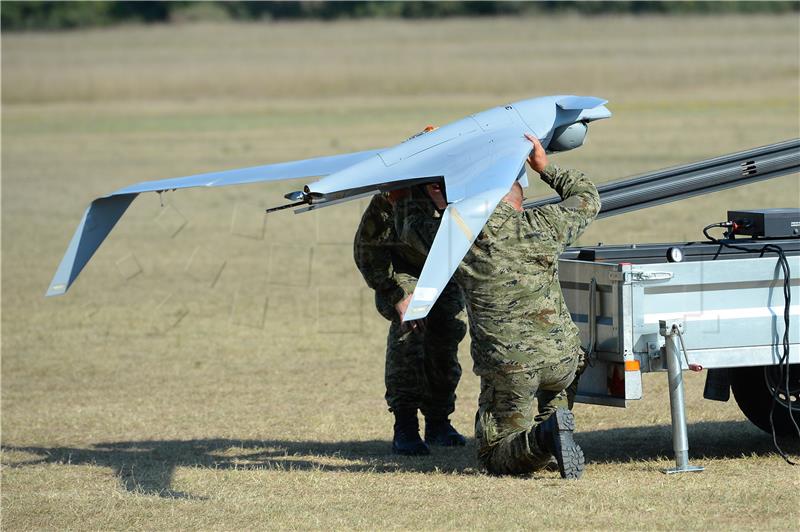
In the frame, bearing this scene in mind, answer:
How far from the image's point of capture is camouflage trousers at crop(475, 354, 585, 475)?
23.3ft

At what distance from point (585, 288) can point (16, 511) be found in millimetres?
3580

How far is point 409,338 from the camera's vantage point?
27.5ft

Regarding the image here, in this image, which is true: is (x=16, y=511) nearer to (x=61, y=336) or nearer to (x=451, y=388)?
(x=451, y=388)

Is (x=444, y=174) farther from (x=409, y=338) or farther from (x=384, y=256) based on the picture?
(x=409, y=338)

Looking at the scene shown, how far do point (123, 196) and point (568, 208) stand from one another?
307 cm

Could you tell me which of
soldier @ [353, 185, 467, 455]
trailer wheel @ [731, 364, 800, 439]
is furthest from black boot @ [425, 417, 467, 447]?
trailer wheel @ [731, 364, 800, 439]

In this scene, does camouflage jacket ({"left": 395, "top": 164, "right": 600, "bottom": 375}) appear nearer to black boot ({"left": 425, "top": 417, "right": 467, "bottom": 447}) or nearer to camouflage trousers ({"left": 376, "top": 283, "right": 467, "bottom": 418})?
camouflage trousers ({"left": 376, "top": 283, "right": 467, "bottom": 418})

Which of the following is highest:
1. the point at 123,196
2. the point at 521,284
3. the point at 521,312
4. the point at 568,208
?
the point at 123,196

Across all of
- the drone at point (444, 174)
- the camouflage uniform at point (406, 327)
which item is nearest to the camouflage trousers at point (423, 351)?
the camouflage uniform at point (406, 327)

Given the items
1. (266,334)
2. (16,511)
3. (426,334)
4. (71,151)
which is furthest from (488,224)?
(71,151)

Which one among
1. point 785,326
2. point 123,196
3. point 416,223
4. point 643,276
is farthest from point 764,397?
point 123,196

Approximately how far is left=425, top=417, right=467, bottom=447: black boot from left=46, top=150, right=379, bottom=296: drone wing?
1924mm

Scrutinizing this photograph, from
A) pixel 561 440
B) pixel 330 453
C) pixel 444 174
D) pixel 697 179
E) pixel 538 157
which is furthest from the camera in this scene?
pixel 330 453

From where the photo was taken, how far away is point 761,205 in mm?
19281
